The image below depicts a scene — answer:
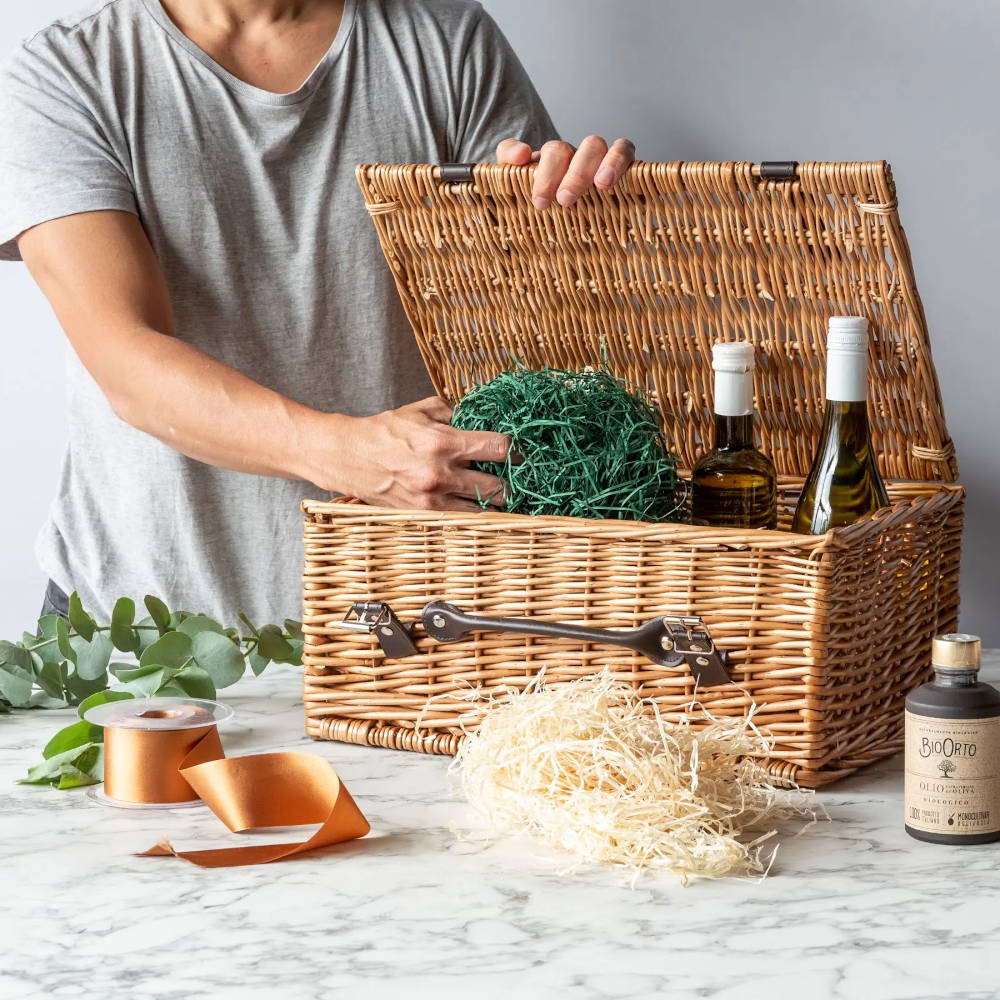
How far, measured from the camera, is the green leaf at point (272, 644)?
51.9 inches

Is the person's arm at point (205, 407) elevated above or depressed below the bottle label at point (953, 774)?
above

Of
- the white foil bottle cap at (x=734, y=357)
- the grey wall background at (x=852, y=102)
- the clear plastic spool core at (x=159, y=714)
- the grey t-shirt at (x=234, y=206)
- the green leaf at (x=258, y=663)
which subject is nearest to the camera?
the clear plastic spool core at (x=159, y=714)

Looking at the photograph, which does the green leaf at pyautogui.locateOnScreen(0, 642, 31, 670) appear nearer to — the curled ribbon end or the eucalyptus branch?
the eucalyptus branch

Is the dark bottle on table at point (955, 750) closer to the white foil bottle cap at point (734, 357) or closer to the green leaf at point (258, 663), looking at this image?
the white foil bottle cap at point (734, 357)

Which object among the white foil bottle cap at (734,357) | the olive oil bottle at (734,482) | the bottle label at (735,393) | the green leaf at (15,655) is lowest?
Result: the green leaf at (15,655)

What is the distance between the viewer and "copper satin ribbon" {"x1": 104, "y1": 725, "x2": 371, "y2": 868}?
905 mm

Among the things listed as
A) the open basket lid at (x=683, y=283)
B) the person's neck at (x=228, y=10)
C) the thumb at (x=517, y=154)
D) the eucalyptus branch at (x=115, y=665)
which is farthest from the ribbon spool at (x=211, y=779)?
the person's neck at (x=228, y=10)

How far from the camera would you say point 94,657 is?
1211mm

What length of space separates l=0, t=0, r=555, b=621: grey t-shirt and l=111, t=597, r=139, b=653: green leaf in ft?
1.42

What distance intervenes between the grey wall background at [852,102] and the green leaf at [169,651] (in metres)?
1.05

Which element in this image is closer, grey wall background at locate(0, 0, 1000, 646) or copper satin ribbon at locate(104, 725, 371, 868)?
copper satin ribbon at locate(104, 725, 371, 868)

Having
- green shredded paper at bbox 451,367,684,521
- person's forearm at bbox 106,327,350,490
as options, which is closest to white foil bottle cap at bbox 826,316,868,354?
green shredded paper at bbox 451,367,684,521

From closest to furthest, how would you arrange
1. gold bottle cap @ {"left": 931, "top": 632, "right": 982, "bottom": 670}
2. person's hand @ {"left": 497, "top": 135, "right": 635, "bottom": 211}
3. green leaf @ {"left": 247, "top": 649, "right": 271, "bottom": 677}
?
1. gold bottle cap @ {"left": 931, "top": 632, "right": 982, "bottom": 670}
2. person's hand @ {"left": 497, "top": 135, "right": 635, "bottom": 211}
3. green leaf @ {"left": 247, "top": 649, "right": 271, "bottom": 677}

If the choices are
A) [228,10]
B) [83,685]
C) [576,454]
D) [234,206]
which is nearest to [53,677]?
[83,685]
